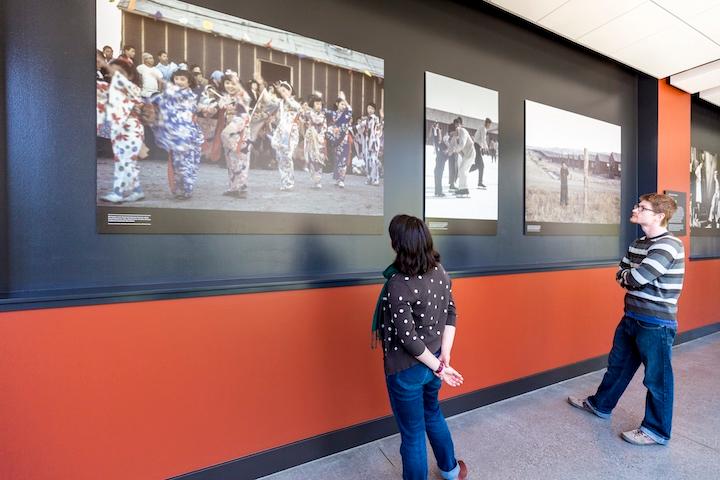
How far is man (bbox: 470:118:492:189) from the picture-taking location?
3.00 metres

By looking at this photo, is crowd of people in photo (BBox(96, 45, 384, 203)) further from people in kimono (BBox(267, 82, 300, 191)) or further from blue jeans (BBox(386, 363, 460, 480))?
blue jeans (BBox(386, 363, 460, 480))

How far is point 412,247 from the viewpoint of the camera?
1.58 metres

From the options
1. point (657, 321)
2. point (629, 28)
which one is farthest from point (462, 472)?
point (629, 28)

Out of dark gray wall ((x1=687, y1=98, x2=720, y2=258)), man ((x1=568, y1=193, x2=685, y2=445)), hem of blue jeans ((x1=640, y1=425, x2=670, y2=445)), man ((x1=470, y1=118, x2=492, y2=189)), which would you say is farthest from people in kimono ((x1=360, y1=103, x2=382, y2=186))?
dark gray wall ((x1=687, y1=98, x2=720, y2=258))

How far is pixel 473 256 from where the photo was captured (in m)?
3.03

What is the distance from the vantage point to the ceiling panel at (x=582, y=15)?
9.16 feet

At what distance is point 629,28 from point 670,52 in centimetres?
82

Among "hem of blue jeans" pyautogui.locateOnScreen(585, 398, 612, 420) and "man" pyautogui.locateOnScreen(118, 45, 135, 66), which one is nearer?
"man" pyautogui.locateOnScreen(118, 45, 135, 66)

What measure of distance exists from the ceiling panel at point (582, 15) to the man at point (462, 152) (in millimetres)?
1216

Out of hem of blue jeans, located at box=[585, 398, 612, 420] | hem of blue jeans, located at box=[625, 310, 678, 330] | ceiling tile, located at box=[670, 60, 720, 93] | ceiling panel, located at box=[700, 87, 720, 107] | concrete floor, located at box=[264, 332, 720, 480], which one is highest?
ceiling panel, located at box=[700, 87, 720, 107]

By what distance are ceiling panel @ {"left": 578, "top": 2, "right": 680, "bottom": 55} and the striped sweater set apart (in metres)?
1.96

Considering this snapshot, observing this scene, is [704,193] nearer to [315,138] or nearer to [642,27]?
[642,27]

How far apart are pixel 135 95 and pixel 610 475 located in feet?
11.1

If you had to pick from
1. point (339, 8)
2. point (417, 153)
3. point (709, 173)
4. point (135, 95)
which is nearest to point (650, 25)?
point (417, 153)
